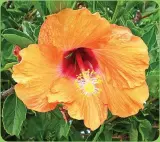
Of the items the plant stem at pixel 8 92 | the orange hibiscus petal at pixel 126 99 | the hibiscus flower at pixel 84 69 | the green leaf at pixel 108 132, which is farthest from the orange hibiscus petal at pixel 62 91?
the green leaf at pixel 108 132

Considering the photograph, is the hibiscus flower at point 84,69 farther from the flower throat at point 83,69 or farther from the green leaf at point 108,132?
the green leaf at point 108,132

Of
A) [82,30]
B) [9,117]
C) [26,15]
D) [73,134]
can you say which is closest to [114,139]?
[73,134]

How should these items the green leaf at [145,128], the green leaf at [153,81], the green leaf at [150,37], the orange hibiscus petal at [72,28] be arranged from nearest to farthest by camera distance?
1. the orange hibiscus petal at [72,28]
2. the green leaf at [153,81]
3. the green leaf at [150,37]
4. the green leaf at [145,128]

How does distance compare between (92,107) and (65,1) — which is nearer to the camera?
(65,1)

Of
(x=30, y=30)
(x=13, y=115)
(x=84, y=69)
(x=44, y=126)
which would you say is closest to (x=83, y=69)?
(x=84, y=69)

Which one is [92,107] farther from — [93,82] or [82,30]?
[82,30]

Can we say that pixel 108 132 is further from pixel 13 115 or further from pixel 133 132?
pixel 13 115

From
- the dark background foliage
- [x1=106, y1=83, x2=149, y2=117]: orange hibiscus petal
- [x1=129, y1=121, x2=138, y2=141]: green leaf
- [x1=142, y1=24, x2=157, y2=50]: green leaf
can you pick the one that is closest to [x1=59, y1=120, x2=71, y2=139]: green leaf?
the dark background foliage
